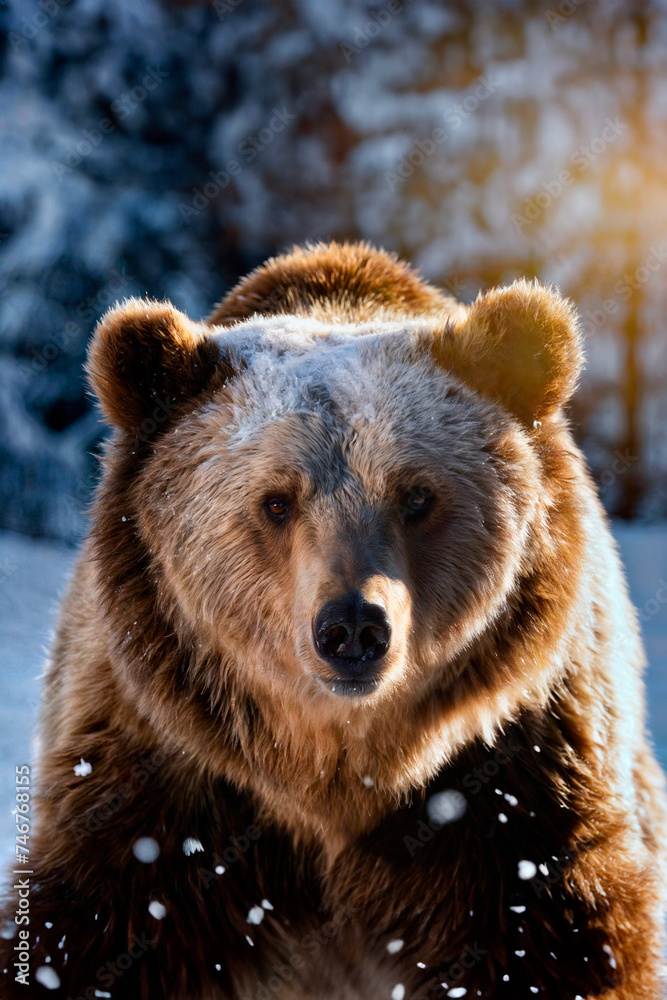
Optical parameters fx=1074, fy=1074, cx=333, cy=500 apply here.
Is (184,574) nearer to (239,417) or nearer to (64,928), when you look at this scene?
(239,417)

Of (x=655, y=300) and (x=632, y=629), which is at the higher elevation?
(x=655, y=300)

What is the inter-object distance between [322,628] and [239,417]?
0.62 m

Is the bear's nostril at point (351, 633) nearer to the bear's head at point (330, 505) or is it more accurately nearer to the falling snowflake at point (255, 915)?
the bear's head at point (330, 505)

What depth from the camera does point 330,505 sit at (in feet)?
7.36

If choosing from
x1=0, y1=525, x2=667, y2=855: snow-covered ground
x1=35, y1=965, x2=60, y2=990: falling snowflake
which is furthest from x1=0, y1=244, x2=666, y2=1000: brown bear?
x1=0, y1=525, x2=667, y2=855: snow-covered ground

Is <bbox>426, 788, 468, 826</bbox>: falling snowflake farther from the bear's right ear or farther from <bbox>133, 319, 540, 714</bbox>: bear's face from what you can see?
the bear's right ear

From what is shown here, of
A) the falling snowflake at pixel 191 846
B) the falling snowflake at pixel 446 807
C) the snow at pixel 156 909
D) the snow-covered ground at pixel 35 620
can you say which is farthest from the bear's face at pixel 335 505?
the snow-covered ground at pixel 35 620

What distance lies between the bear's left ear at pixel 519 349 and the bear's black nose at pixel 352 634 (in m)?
0.75

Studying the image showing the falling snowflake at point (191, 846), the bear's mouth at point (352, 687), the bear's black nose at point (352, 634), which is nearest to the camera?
the bear's black nose at point (352, 634)

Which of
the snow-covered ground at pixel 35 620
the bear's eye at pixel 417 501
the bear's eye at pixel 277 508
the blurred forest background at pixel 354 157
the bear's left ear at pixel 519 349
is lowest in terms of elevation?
the snow-covered ground at pixel 35 620

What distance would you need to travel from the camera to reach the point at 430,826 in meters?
2.60

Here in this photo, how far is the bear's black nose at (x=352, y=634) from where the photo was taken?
202 cm

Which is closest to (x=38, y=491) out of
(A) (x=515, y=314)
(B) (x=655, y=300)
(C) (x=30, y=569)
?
(C) (x=30, y=569)

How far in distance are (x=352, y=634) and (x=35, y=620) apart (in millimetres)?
4828
